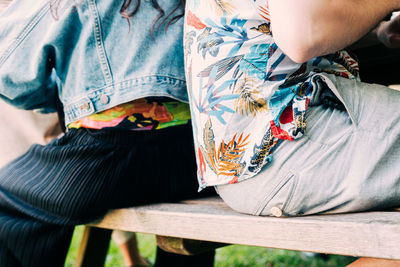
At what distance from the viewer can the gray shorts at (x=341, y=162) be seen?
32.1 inches

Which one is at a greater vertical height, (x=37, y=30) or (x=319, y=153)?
(x=37, y=30)

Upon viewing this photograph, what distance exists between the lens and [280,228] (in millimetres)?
865

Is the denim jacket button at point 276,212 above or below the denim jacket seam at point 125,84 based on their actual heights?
below

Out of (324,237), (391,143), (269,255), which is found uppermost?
(391,143)

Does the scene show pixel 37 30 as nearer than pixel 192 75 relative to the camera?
No

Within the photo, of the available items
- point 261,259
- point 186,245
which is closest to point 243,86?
point 186,245

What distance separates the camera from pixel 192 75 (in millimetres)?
976

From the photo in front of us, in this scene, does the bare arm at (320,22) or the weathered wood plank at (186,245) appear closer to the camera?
the bare arm at (320,22)

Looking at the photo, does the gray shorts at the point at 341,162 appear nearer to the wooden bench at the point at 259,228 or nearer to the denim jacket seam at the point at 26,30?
the wooden bench at the point at 259,228

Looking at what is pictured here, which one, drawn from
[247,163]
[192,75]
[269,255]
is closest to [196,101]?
[192,75]

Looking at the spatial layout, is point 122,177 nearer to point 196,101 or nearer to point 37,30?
point 196,101

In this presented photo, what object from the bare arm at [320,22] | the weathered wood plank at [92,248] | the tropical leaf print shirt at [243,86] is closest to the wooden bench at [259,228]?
the tropical leaf print shirt at [243,86]

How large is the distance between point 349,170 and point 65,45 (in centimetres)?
93

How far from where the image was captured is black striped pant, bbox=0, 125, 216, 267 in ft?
3.94
